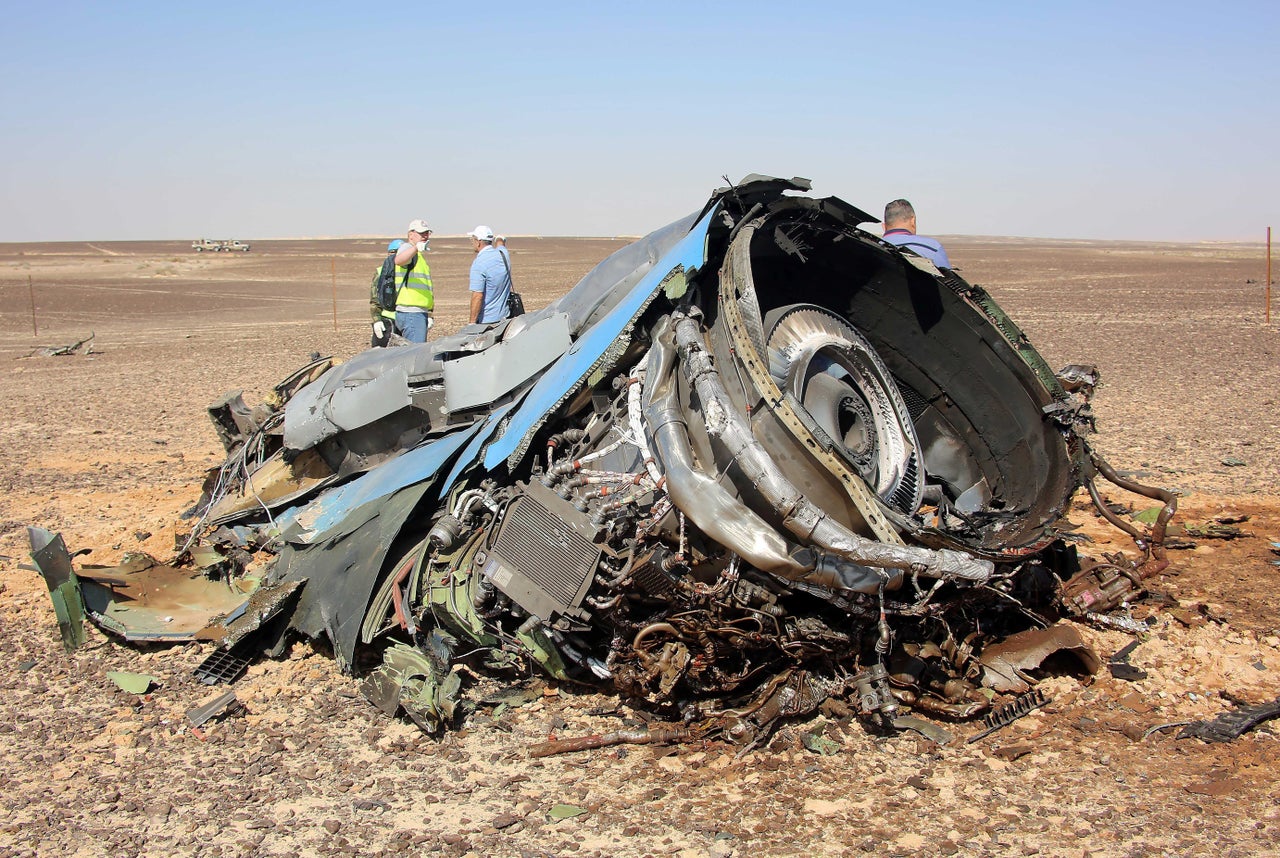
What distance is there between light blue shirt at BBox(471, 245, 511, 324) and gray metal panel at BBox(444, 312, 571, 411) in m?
4.23

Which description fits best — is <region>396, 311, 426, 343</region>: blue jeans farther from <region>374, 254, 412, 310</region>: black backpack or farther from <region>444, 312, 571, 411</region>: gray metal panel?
<region>444, 312, 571, 411</region>: gray metal panel

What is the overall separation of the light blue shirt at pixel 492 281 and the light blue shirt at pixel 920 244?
4186 millimetres

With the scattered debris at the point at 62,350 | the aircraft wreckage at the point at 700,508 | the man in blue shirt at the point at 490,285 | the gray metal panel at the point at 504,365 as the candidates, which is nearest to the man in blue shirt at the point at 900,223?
the aircraft wreckage at the point at 700,508

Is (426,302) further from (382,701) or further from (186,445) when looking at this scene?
(382,701)

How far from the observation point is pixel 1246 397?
1091 centimetres

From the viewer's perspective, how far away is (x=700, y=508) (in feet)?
13.4

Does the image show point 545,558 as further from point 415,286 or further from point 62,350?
point 62,350

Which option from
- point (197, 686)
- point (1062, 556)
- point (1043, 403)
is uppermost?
point (1043, 403)

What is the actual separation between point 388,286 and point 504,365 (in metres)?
4.57

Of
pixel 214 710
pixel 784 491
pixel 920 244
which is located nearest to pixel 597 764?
pixel 784 491

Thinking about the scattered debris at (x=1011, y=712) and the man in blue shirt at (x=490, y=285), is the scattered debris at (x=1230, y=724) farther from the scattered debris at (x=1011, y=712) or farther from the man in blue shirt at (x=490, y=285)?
the man in blue shirt at (x=490, y=285)

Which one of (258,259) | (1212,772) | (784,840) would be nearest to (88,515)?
(784,840)

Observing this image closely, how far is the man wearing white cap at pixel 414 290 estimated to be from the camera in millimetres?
9680

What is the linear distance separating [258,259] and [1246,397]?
48.9 meters
